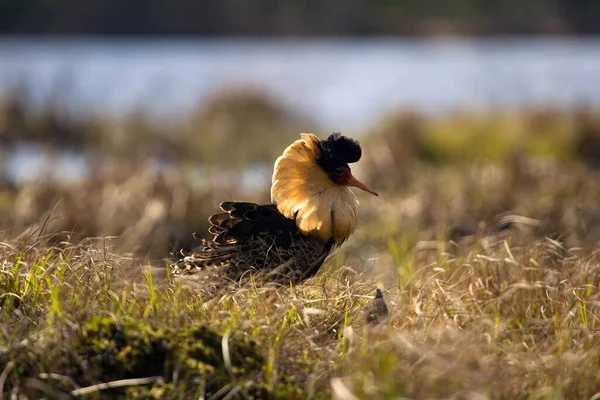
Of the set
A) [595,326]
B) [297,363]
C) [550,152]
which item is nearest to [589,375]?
[595,326]

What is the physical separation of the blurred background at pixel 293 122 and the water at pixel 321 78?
50mm

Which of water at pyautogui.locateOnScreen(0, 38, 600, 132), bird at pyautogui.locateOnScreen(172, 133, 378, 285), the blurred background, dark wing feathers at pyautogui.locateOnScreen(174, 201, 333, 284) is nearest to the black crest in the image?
bird at pyautogui.locateOnScreen(172, 133, 378, 285)

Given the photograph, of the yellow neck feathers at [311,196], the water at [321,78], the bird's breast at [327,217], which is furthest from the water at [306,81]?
the bird's breast at [327,217]

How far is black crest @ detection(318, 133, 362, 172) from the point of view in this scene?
5320mm

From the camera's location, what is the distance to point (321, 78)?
15836mm

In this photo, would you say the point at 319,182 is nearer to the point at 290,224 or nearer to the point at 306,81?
the point at 290,224

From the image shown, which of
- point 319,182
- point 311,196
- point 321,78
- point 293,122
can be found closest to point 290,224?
point 311,196

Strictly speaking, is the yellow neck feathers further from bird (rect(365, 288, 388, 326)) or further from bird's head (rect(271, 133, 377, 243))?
bird (rect(365, 288, 388, 326))

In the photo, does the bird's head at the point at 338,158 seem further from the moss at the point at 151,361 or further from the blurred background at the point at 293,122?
the moss at the point at 151,361

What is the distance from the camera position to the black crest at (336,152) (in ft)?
17.5

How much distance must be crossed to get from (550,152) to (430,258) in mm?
6129

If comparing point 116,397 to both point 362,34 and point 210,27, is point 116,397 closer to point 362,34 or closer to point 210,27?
point 210,27

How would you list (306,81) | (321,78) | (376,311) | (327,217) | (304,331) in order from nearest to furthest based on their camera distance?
1. (304,331)
2. (376,311)
3. (327,217)
4. (306,81)
5. (321,78)

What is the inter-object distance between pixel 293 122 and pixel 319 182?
9.08m
